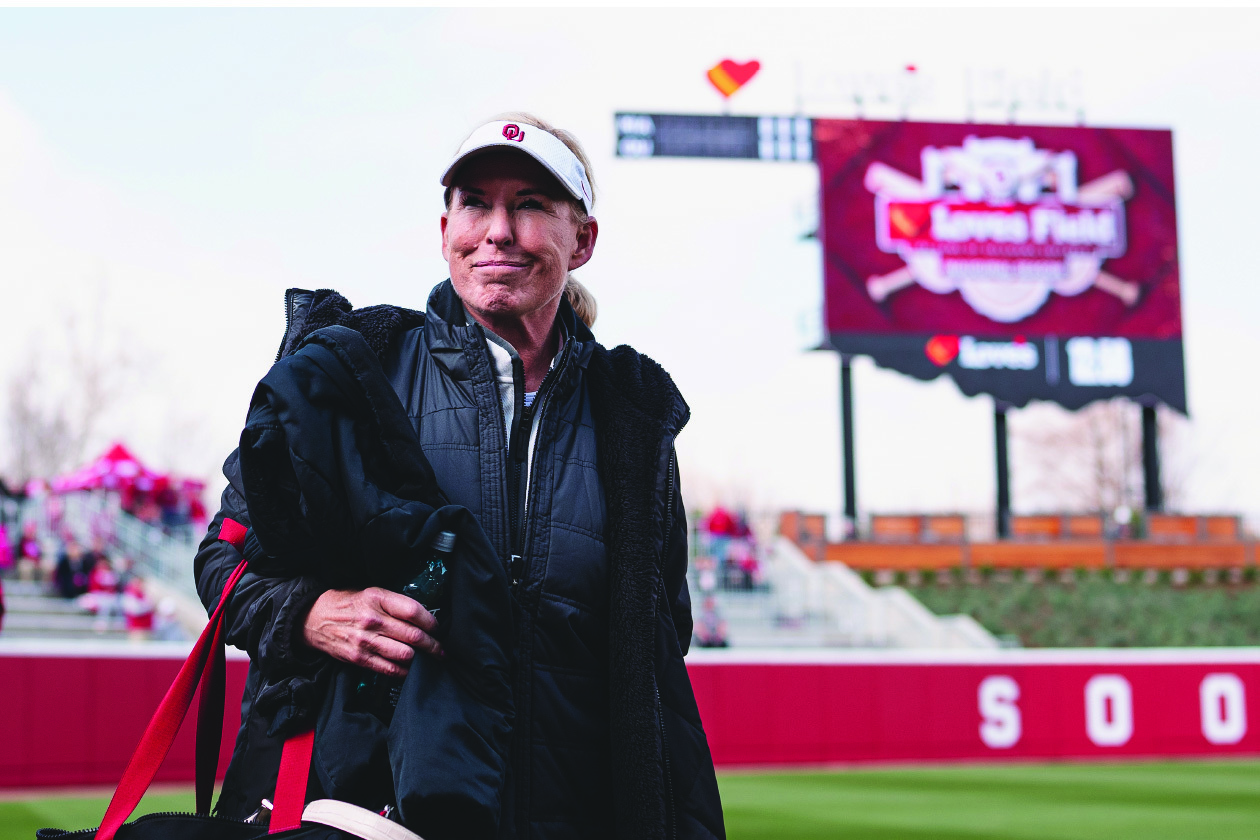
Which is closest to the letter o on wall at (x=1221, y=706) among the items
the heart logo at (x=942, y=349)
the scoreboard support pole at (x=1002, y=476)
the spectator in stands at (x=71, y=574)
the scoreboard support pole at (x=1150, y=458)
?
the heart logo at (x=942, y=349)

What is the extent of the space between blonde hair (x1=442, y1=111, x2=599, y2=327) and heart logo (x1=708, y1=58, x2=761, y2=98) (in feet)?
70.4

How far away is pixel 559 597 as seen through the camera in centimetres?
190

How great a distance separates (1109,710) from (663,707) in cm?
1398

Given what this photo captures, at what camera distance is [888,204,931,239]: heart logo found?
22.6m

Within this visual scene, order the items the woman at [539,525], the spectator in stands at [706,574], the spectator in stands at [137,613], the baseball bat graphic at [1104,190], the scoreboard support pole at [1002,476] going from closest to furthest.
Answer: the woman at [539,525] < the spectator in stands at [137,613] < the spectator in stands at [706,574] < the baseball bat graphic at [1104,190] < the scoreboard support pole at [1002,476]

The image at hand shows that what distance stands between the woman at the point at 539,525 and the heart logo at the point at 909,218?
833 inches

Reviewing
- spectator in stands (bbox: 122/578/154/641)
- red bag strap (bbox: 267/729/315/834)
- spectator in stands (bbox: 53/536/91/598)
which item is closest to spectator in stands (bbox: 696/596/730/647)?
spectator in stands (bbox: 122/578/154/641)

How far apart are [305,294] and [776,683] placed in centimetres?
1232

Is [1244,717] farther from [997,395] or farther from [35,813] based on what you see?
[35,813]

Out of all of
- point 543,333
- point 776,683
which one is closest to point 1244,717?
point 776,683

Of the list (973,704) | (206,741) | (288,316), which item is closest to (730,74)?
(973,704)

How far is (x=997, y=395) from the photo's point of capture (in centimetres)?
2309

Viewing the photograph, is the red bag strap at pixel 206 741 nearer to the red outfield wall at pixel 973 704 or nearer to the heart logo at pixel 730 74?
the red outfield wall at pixel 973 704

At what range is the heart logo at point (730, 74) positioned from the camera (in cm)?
2311
